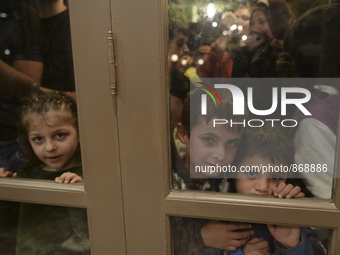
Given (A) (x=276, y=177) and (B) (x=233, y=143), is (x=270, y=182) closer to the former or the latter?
(A) (x=276, y=177)

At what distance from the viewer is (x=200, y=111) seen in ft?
3.33

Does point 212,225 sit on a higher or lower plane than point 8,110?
lower

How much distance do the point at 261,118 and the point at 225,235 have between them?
493mm

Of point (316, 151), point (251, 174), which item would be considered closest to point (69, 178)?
point (251, 174)

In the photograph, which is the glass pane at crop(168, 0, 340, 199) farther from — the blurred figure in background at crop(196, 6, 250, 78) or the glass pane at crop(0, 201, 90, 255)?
the glass pane at crop(0, 201, 90, 255)

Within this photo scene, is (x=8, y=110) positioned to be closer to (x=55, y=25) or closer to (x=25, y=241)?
(x=55, y=25)

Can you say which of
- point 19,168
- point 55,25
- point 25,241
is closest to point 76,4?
point 55,25

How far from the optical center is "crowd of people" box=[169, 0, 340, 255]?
0.90 m

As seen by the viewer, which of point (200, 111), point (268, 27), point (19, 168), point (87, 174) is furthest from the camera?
point (19, 168)

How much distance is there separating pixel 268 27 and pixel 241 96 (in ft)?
0.81

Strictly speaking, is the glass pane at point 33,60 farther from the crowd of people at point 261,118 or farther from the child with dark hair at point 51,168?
the crowd of people at point 261,118

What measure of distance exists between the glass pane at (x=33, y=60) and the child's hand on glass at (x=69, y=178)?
47 mm

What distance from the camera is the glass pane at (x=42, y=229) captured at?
48.8 inches

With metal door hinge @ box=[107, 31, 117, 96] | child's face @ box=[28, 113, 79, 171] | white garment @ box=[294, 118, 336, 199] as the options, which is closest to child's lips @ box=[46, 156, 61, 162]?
child's face @ box=[28, 113, 79, 171]
